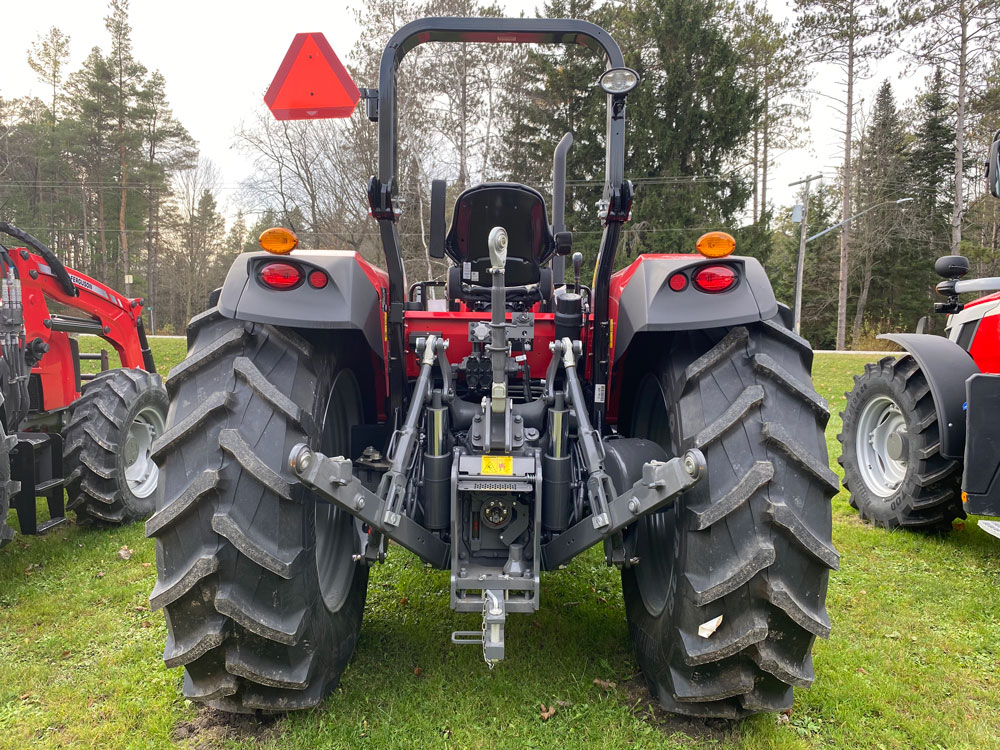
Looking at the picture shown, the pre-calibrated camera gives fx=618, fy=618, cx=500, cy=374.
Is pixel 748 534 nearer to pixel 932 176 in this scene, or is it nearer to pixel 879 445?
pixel 879 445

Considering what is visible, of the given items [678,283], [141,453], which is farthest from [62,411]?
[678,283]

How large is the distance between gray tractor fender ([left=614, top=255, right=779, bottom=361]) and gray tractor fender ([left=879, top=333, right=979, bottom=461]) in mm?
2774

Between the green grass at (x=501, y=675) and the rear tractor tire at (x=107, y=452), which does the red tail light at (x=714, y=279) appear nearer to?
the green grass at (x=501, y=675)

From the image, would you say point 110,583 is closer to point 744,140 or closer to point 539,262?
point 539,262

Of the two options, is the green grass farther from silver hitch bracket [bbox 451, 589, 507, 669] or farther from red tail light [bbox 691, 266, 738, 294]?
red tail light [bbox 691, 266, 738, 294]

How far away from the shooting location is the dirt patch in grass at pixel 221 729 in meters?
2.26

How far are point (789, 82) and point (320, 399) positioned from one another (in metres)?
30.6

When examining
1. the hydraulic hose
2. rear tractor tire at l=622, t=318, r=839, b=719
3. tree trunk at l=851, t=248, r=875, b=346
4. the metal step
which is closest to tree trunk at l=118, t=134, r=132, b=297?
the hydraulic hose

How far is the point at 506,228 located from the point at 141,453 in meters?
3.97

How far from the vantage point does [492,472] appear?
2.20 meters

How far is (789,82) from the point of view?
26.8 m

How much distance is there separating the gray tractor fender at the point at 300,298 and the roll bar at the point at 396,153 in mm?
296

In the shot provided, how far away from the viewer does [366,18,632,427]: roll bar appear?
2451 millimetres

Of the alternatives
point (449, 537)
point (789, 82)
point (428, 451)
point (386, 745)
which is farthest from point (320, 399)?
point (789, 82)
